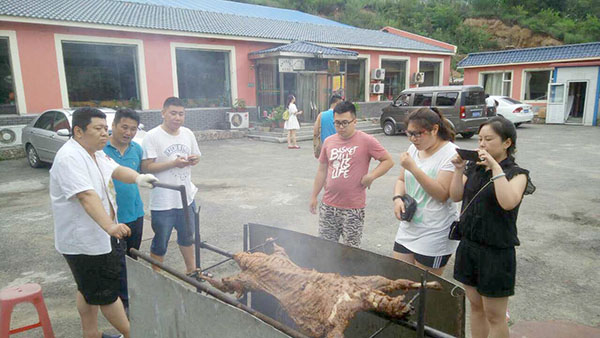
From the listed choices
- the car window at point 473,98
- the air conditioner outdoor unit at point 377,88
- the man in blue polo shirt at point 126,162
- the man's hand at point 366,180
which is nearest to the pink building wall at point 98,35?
the air conditioner outdoor unit at point 377,88

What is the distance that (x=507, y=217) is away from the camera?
2.23 meters

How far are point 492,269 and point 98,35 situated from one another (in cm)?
1365

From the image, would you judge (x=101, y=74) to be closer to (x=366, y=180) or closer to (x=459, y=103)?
(x=459, y=103)

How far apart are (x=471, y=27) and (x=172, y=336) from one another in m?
44.2

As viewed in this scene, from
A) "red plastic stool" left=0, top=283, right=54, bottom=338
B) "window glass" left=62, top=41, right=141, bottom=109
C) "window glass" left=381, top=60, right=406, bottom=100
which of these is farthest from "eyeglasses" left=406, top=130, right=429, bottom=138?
"window glass" left=381, top=60, right=406, bottom=100

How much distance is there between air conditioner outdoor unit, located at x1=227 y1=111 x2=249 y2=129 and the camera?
15211 mm

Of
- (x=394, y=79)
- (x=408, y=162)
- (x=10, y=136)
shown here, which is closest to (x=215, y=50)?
(x=10, y=136)

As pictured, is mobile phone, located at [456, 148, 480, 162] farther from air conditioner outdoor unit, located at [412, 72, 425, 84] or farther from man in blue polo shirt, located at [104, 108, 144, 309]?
air conditioner outdoor unit, located at [412, 72, 425, 84]

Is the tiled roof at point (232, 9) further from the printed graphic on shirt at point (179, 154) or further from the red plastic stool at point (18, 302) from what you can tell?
the red plastic stool at point (18, 302)

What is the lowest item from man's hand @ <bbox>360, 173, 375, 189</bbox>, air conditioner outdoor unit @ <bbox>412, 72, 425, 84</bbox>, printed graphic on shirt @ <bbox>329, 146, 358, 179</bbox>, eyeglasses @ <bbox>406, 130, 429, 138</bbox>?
man's hand @ <bbox>360, 173, 375, 189</bbox>

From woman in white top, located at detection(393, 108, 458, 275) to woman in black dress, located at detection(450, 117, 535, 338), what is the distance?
0.22 metres

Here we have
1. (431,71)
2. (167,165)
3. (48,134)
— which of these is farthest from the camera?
(431,71)

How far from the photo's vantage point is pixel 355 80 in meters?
19.6

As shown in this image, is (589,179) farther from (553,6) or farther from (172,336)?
(553,6)
